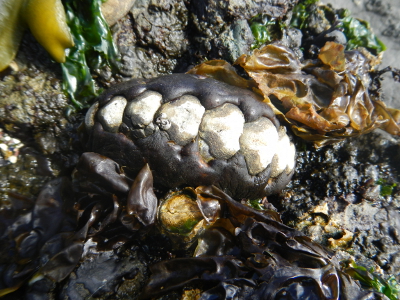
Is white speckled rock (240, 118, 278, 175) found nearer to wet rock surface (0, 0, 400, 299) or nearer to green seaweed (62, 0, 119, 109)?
wet rock surface (0, 0, 400, 299)

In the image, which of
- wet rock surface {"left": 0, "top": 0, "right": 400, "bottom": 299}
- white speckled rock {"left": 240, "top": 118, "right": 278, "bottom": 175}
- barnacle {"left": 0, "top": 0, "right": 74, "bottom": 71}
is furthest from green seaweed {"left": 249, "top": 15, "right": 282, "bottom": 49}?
barnacle {"left": 0, "top": 0, "right": 74, "bottom": 71}

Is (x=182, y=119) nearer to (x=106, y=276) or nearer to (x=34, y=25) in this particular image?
(x=106, y=276)

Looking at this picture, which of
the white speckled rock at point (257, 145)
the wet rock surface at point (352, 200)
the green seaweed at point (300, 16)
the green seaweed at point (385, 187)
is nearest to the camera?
the white speckled rock at point (257, 145)

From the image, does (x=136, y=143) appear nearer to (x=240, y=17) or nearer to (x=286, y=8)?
(x=240, y=17)

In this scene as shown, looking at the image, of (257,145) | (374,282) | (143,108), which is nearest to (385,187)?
(374,282)

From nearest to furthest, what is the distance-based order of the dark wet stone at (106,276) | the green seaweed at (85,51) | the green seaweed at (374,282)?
the dark wet stone at (106,276), the green seaweed at (374,282), the green seaweed at (85,51)

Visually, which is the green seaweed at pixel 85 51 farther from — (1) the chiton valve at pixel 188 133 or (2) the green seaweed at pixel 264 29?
(2) the green seaweed at pixel 264 29

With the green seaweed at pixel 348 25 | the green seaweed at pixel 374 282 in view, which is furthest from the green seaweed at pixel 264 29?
the green seaweed at pixel 374 282
